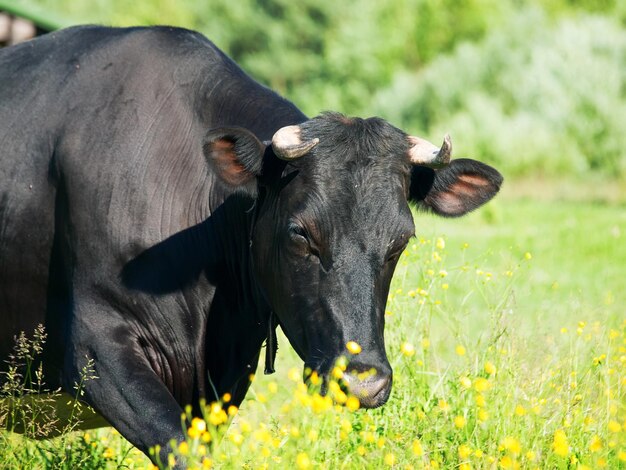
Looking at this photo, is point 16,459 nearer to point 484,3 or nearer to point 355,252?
point 355,252

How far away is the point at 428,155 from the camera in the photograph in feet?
16.6

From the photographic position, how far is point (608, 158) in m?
24.0

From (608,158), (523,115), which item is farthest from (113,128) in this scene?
(523,115)

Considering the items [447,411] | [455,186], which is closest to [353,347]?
[447,411]

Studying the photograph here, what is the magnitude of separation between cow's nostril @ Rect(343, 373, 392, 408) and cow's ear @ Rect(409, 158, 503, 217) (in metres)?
1.35

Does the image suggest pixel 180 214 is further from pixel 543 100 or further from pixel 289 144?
pixel 543 100

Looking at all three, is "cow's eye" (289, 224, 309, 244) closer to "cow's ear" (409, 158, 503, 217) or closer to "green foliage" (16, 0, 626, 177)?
"cow's ear" (409, 158, 503, 217)

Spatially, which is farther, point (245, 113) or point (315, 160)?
point (245, 113)

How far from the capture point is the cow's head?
4551 mm

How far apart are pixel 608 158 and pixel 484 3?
2170 centimetres

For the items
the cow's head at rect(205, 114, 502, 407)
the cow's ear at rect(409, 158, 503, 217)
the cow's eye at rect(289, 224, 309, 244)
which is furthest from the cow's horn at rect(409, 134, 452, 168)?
the cow's eye at rect(289, 224, 309, 244)

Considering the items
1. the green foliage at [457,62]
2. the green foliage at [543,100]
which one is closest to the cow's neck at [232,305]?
the green foliage at [457,62]

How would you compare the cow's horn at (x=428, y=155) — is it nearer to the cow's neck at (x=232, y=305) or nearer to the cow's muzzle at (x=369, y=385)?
the cow's neck at (x=232, y=305)

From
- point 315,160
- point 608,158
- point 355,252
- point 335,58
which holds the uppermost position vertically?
point 335,58
